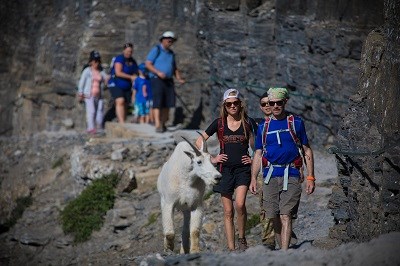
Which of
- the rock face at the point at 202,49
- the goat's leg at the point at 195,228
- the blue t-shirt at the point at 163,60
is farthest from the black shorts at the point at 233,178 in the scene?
the blue t-shirt at the point at 163,60

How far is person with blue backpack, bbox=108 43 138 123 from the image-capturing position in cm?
2189

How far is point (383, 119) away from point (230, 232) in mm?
2569

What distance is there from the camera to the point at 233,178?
12312mm

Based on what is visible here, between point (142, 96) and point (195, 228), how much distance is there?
30.3 ft

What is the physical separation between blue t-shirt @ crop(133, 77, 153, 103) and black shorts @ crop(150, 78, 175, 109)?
172cm

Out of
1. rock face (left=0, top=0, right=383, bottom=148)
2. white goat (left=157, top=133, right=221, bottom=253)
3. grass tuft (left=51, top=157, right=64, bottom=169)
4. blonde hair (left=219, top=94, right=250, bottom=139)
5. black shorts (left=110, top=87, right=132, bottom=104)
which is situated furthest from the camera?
black shorts (left=110, top=87, right=132, bottom=104)

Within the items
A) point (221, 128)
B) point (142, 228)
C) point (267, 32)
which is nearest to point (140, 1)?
point (267, 32)

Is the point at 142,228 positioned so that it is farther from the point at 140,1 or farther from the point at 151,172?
the point at 140,1

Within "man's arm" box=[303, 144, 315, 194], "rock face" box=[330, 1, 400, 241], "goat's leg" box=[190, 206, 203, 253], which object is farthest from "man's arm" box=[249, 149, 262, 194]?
"goat's leg" box=[190, 206, 203, 253]

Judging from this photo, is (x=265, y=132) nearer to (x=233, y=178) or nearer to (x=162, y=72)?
(x=233, y=178)

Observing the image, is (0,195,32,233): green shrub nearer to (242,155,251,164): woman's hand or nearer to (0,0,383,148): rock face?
(0,0,383,148): rock face

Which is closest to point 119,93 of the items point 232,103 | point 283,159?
point 232,103

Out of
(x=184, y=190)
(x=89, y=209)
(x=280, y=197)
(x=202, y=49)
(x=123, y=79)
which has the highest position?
(x=202, y=49)

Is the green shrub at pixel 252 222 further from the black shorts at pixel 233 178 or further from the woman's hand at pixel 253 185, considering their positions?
the woman's hand at pixel 253 185
